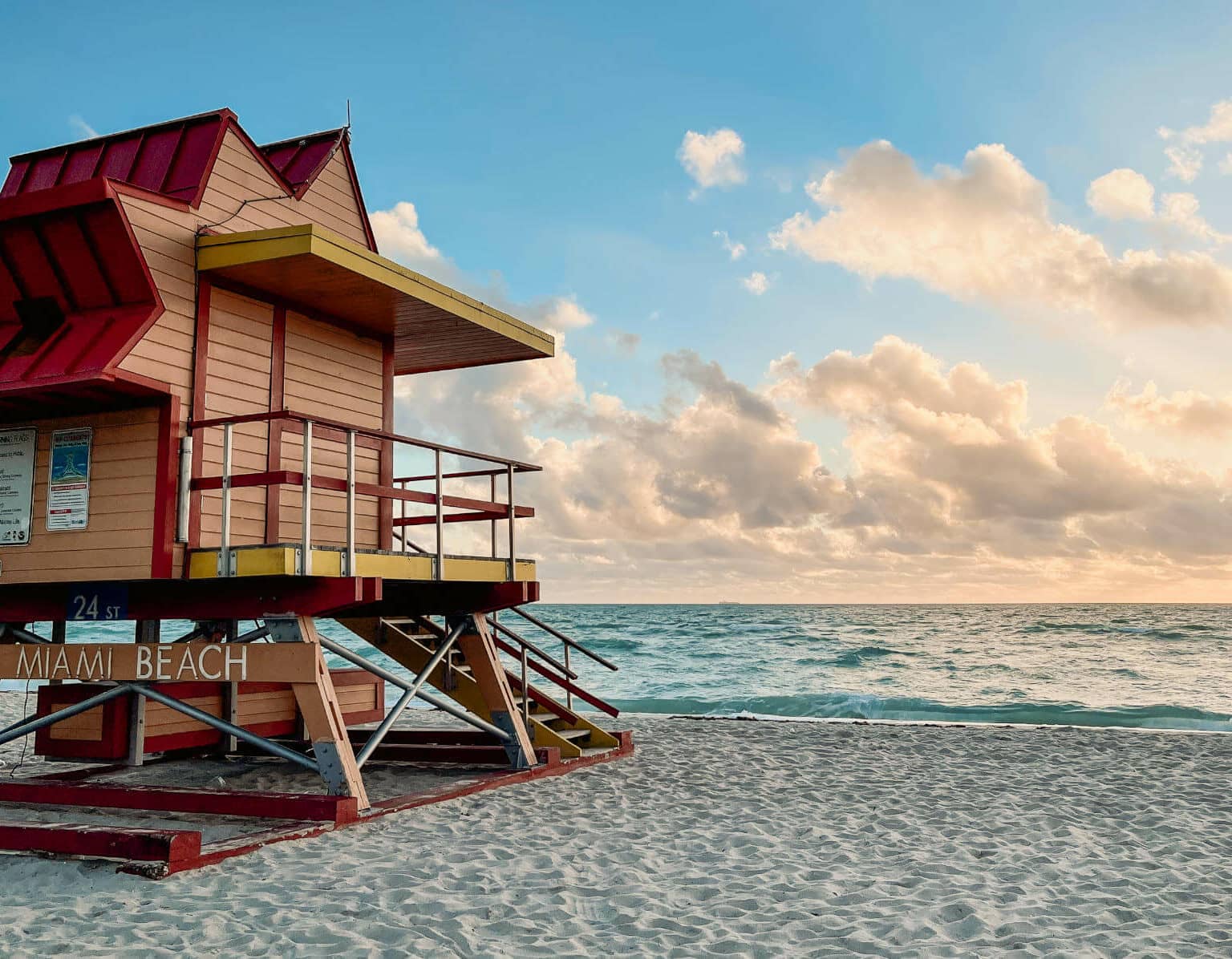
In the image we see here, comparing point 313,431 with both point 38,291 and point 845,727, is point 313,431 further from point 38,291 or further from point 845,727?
point 845,727

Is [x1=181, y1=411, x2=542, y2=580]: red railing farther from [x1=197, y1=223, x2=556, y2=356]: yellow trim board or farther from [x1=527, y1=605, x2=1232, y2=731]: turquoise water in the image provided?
[x1=527, y1=605, x2=1232, y2=731]: turquoise water

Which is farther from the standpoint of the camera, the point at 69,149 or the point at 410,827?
the point at 69,149

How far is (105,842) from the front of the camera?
7137 mm

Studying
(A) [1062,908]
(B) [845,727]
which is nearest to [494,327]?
(A) [1062,908]

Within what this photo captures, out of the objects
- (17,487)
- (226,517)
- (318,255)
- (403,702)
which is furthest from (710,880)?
(17,487)

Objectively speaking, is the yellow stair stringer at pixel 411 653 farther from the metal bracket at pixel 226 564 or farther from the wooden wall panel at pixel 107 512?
the metal bracket at pixel 226 564

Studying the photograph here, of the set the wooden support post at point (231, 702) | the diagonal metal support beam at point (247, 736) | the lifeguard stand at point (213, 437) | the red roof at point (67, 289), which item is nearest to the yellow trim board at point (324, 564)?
the lifeguard stand at point (213, 437)

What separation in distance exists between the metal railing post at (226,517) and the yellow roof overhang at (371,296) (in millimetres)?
1665

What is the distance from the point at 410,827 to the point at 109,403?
4459 mm

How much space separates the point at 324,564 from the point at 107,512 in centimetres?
214

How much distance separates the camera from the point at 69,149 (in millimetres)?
11523

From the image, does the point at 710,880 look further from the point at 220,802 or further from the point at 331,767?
the point at 220,802

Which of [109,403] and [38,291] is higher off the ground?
[38,291]

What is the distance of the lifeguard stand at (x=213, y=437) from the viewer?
889 centimetres
